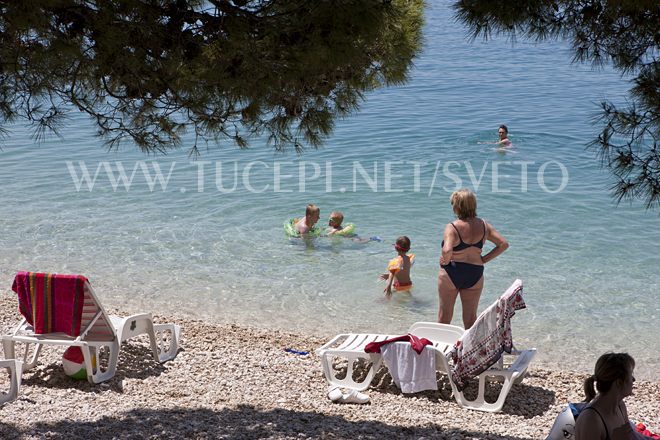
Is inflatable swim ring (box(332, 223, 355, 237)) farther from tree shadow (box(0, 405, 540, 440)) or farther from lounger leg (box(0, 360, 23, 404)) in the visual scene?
lounger leg (box(0, 360, 23, 404))

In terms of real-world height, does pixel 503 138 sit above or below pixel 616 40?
below

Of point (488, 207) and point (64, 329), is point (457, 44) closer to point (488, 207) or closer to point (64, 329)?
point (488, 207)

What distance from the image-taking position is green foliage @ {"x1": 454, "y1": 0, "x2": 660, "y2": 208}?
14.3ft

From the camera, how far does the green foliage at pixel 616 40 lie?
436cm

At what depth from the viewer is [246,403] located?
6.10 m

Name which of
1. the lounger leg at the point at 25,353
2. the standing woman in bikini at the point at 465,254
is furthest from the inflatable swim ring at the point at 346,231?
the lounger leg at the point at 25,353

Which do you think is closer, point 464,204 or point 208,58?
point 208,58

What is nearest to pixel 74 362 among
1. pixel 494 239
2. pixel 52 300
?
pixel 52 300

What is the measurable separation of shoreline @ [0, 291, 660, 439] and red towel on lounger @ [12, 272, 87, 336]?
464 mm

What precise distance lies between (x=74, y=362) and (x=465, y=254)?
128 inches

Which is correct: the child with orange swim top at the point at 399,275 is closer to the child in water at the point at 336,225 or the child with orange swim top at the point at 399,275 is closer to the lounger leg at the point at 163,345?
the child in water at the point at 336,225

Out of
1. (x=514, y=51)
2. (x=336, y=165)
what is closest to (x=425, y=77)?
(x=514, y=51)

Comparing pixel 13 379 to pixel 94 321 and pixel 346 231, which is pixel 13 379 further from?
pixel 346 231

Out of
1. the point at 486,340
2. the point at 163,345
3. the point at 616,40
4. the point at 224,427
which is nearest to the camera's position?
the point at 616,40
